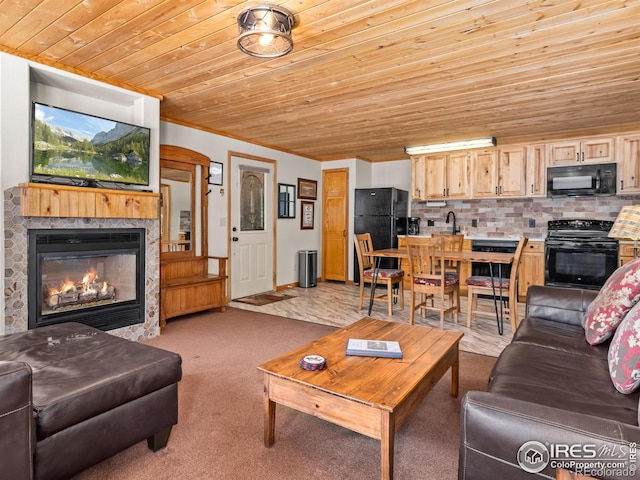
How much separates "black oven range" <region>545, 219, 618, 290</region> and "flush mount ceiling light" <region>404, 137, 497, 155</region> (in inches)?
57.4

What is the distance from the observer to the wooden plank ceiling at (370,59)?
225cm

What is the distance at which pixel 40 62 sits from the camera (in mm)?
2941

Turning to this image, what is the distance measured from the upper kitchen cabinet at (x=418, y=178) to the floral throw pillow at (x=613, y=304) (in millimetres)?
4177

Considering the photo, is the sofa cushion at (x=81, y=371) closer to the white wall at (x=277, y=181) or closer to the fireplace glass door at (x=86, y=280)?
the fireplace glass door at (x=86, y=280)

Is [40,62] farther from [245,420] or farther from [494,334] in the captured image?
[494,334]

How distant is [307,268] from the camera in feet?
21.5

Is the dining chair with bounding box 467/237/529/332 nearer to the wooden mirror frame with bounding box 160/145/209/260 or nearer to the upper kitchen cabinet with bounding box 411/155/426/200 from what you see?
the upper kitchen cabinet with bounding box 411/155/426/200

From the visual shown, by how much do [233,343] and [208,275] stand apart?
4.93 ft

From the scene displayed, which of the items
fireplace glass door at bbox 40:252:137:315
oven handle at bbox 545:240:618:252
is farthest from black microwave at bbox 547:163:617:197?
fireplace glass door at bbox 40:252:137:315

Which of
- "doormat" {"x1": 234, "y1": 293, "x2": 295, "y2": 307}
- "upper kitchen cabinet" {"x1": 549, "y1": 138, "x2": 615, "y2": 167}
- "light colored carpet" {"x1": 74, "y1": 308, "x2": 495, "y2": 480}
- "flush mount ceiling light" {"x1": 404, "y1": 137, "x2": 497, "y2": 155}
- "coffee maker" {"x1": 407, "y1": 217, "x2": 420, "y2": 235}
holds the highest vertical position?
"flush mount ceiling light" {"x1": 404, "y1": 137, "x2": 497, "y2": 155}

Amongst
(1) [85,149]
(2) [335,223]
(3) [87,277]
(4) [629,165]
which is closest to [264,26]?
(1) [85,149]

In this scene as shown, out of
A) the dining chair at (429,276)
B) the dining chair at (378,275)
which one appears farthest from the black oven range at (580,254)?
the dining chair at (378,275)

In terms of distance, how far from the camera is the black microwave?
489cm

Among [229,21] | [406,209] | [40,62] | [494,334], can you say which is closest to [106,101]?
[40,62]
